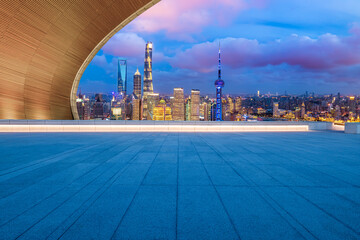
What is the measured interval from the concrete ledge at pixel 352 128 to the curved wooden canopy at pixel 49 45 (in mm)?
17873

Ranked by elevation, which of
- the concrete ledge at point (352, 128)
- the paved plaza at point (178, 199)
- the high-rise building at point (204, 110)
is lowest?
the paved plaza at point (178, 199)

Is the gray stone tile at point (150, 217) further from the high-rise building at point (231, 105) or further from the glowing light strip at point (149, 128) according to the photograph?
the high-rise building at point (231, 105)

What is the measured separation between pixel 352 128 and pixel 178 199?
1678 centimetres

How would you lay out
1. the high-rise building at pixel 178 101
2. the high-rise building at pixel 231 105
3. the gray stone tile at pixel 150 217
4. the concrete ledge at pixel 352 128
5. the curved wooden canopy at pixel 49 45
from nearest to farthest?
the gray stone tile at pixel 150 217, the curved wooden canopy at pixel 49 45, the concrete ledge at pixel 352 128, the high-rise building at pixel 178 101, the high-rise building at pixel 231 105

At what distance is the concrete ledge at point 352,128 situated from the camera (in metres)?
13.3

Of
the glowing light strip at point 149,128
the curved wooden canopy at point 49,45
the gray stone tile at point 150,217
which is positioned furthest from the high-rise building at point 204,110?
the gray stone tile at point 150,217

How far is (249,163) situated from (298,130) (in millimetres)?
12874

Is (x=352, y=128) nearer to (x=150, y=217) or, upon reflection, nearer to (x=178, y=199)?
(x=178, y=199)

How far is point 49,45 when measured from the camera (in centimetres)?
1411

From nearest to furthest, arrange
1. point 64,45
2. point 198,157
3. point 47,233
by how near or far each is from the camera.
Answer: point 47,233 < point 198,157 < point 64,45

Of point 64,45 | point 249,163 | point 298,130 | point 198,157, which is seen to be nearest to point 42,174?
point 198,157

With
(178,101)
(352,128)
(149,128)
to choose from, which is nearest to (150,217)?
(149,128)

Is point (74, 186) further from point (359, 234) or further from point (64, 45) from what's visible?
point (64, 45)

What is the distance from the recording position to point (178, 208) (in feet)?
9.20
